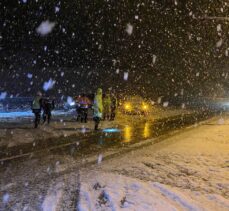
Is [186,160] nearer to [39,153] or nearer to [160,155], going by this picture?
[160,155]

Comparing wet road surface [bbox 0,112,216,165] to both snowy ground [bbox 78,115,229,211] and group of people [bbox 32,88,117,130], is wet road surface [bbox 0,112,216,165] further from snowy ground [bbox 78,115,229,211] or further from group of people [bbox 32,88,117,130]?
snowy ground [bbox 78,115,229,211]

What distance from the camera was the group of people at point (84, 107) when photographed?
15375 millimetres

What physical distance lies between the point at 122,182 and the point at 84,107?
1229 cm

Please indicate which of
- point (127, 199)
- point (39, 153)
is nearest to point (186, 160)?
point (127, 199)

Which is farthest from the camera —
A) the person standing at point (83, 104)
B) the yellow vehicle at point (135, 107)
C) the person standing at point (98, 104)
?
the yellow vehicle at point (135, 107)

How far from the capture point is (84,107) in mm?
18906

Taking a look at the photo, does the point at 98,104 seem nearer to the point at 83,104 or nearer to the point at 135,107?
the point at 83,104

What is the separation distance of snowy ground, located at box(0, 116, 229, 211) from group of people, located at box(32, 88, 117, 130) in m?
5.36

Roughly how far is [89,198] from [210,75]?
131727 mm

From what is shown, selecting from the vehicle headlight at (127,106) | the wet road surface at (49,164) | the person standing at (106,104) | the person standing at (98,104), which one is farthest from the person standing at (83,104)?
the vehicle headlight at (127,106)

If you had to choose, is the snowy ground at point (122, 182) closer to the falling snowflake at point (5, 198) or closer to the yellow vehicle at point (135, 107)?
the falling snowflake at point (5, 198)

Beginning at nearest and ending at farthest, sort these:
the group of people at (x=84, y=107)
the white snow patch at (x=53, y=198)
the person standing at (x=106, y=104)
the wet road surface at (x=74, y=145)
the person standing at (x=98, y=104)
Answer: the white snow patch at (x=53, y=198) → the wet road surface at (x=74, y=145) → the person standing at (x=98, y=104) → the group of people at (x=84, y=107) → the person standing at (x=106, y=104)

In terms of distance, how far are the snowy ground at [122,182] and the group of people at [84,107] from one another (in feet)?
17.6

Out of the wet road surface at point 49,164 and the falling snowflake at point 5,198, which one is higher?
the wet road surface at point 49,164
